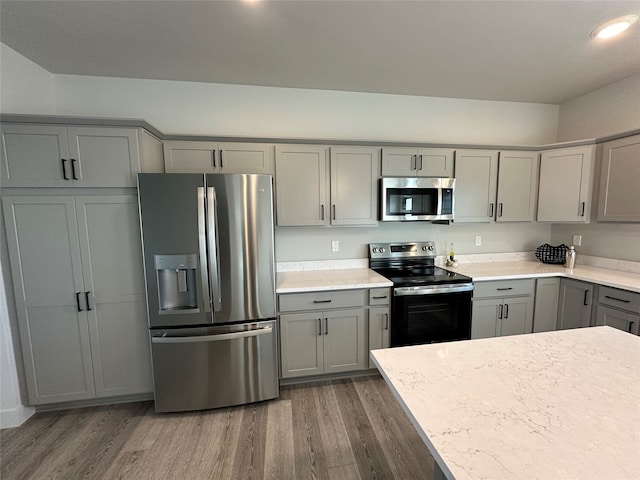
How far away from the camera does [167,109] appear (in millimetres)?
2674

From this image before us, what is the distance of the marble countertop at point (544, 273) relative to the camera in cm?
236

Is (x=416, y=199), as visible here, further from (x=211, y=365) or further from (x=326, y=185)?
(x=211, y=365)

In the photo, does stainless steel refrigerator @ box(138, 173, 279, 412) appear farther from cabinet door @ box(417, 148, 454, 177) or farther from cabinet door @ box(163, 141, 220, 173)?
cabinet door @ box(417, 148, 454, 177)

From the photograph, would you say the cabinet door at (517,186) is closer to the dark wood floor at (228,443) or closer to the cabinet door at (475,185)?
the cabinet door at (475,185)

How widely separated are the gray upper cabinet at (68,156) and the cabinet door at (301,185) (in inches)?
45.1

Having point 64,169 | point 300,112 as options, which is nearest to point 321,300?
point 300,112

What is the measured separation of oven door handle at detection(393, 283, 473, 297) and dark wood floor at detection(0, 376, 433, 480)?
3.00ft

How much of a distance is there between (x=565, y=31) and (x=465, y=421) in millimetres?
2626

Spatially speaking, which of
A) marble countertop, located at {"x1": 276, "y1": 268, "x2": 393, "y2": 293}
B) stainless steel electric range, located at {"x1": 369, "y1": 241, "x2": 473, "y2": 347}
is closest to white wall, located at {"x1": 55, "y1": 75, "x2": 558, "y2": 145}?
marble countertop, located at {"x1": 276, "y1": 268, "x2": 393, "y2": 293}

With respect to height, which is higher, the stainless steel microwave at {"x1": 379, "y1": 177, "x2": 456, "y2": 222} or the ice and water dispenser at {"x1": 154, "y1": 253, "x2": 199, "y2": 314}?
the stainless steel microwave at {"x1": 379, "y1": 177, "x2": 456, "y2": 222}

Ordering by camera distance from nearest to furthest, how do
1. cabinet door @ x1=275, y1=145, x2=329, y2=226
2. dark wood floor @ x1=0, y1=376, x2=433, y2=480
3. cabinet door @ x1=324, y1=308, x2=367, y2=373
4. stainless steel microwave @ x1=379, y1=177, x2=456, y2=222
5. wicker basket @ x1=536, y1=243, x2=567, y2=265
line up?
dark wood floor @ x1=0, y1=376, x2=433, y2=480 → cabinet door @ x1=324, y1=308, x2=367, y2=373 → cabinet door @ x1=275, y1=145, x2=329, y2=226 → stainless steel microwave @ x1=379, y1=177, x2=456, y2=222 → wicker basket @ x1=536, y1=243, x2=567, y2=265

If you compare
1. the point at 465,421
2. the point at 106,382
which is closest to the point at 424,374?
the point at 465,421

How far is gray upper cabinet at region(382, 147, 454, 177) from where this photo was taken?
2.72 m

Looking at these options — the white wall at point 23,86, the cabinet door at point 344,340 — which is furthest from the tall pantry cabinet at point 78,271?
the cabinet door at point 344,340
